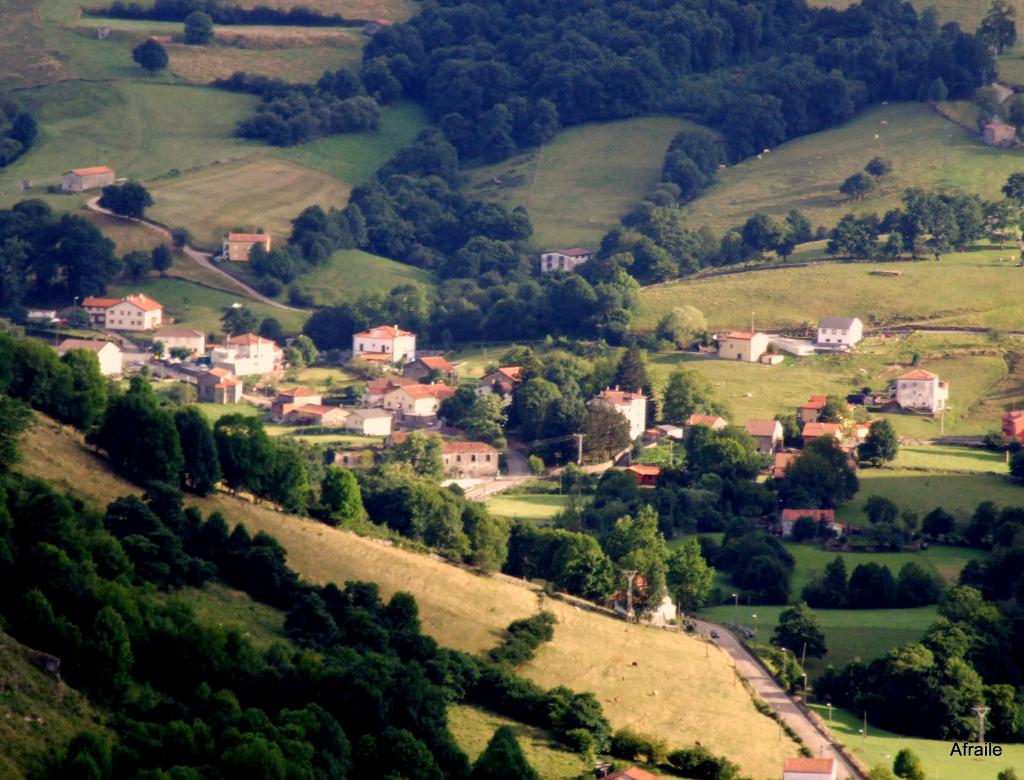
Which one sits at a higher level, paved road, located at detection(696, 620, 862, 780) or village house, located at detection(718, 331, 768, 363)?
paved road, located at detection(696, 620, 862, 780)

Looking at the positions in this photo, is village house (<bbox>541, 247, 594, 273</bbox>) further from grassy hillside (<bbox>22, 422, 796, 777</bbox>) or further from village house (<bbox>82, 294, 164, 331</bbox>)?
grassy hillside (<bbox>22, 422, 796, 777</bbox>)

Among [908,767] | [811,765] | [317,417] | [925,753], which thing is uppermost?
[811,765]

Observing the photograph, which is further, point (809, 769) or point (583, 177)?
point (583, 177)

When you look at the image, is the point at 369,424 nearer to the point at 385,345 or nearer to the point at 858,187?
the point at 385,345

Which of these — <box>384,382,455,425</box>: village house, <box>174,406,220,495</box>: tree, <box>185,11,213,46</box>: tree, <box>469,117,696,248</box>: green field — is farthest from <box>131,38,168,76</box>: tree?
<box>174,406,220,495</box>: tree

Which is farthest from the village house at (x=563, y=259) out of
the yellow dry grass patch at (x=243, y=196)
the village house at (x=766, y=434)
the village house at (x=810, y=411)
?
the village house at (x=766, y=434)

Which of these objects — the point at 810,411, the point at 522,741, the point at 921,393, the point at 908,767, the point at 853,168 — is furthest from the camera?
the point at 853,168

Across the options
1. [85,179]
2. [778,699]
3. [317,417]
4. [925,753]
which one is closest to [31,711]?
[778,699]
